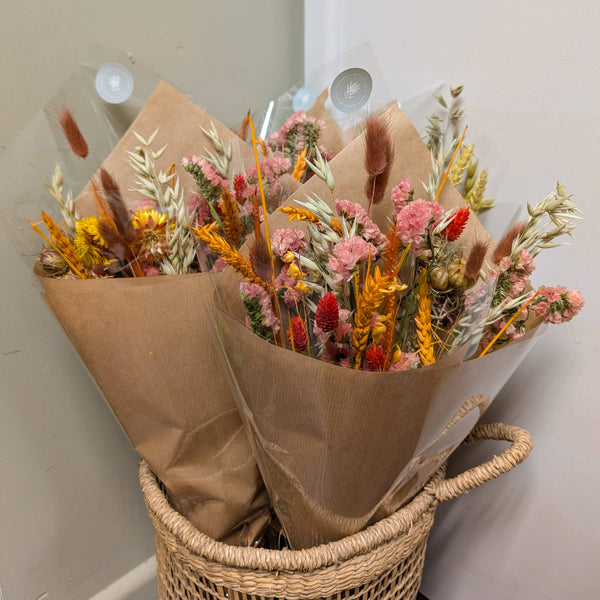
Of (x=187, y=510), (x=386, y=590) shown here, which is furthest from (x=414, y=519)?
(x=187, y=510)

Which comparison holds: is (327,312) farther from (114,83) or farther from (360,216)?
(114,83)

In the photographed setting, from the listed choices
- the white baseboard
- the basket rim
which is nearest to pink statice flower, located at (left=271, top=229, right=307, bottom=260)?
the basket rim

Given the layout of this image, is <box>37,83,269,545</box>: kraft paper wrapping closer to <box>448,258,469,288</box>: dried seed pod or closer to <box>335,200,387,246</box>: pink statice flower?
<box>335,200,387,246</box>: pink statice flower

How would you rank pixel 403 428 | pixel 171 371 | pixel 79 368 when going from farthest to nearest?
pixel 79 368 → pixel 171 371 → pixel 403 428

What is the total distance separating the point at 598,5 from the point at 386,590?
2.94 feet

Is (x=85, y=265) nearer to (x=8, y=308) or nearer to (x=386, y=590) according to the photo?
(x=8, y=308)

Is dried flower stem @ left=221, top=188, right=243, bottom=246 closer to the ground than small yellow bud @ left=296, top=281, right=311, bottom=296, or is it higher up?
higher up

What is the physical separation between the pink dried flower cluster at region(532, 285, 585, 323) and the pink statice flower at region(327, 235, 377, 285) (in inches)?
10.5

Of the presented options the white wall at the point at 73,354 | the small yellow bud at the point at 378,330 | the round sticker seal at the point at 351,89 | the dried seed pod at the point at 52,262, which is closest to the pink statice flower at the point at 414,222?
the small yellow bud at the point at 378,330

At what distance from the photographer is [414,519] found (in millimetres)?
648

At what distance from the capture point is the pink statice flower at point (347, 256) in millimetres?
507

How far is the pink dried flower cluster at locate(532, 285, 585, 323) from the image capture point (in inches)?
23.8

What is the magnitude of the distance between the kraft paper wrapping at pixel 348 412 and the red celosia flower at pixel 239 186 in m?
0.07

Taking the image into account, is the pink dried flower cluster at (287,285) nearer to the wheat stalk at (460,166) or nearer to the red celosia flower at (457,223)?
the red celosia flower at (457,223)
